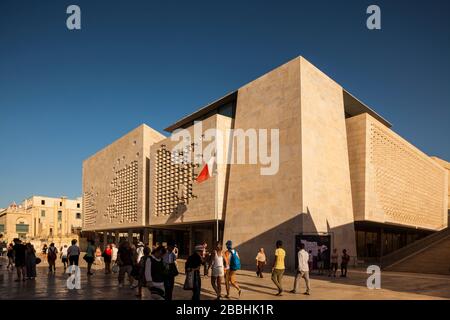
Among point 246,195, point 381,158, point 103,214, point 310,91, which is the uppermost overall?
point 310,91

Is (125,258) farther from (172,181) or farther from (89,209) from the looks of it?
(89,209)

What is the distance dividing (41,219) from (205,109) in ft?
220

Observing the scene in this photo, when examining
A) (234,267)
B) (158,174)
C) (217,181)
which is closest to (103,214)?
(158,174)

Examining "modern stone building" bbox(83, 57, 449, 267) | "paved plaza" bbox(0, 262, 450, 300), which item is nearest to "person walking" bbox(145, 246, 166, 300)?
"paved plaza" bbox(0, 262, 450, 300)

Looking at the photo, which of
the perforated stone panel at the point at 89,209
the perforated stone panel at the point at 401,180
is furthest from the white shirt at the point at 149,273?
the perforated stone panel at the point at 89,209

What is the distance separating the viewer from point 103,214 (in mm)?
52312

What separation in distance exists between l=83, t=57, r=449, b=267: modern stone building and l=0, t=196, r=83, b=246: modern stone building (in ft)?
176

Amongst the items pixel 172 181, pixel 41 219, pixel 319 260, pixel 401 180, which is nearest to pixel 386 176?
pixel 401 180

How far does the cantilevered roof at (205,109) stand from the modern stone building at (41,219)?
4829cm

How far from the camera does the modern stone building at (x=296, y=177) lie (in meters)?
24.4

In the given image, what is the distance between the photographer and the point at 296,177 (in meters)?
23.8

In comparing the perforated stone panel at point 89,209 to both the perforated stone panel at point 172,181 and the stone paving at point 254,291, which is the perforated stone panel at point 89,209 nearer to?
the perforated stone panel at point 172,181
